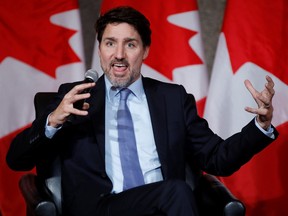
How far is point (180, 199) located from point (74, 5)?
1.34m

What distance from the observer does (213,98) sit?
2615 millimetres

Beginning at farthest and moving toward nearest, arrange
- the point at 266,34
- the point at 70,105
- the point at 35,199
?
1. the point at 266,34
2. the point at 35,199
3. the point at 70,105

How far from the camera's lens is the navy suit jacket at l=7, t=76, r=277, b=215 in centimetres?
186

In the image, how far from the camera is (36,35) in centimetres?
265

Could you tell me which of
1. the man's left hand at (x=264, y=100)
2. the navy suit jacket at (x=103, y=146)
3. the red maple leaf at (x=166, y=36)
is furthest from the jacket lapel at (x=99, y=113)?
the red maple leaf at (x=166, y=36)

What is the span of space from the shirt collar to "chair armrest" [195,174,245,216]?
0.39 m

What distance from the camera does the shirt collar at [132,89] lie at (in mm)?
2031

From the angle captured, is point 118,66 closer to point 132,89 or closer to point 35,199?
point 132,89

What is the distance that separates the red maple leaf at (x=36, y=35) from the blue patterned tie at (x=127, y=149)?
0.76 m

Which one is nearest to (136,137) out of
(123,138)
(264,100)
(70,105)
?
(123,138)

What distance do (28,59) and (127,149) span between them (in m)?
0.92

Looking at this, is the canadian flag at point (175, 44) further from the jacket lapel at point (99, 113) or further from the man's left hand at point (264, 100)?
the man's left hand at point (264, 100)

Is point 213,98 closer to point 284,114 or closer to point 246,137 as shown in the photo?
point 284,114

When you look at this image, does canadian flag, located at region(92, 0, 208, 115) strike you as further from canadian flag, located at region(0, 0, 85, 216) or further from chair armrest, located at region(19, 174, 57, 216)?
chair armrest, located at region(19, 174, 57, 216)
